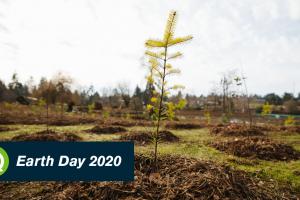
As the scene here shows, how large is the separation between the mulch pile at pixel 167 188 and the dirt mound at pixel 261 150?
2692 millimetres

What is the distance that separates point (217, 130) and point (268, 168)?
6.82 meters

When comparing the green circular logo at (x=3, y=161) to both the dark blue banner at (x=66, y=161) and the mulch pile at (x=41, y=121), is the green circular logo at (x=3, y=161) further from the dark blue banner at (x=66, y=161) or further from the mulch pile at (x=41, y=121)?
the mulch pile at (x=41, y=121)

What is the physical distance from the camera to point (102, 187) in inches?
132

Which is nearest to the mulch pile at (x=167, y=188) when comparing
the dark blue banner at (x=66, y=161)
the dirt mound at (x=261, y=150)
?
the dark blue banner at (x=66, y=161)

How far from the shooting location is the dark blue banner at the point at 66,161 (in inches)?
150

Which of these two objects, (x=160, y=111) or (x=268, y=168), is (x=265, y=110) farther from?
(x=160, y=111)

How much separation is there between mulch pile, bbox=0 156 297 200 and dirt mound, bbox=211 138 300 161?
106 inches

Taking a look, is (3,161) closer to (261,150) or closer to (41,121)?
(261,150)

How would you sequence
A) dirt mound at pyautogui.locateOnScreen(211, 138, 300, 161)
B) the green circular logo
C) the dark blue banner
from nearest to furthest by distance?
the dark blue banner, the green circular logo, dirt mound at pyautogui.locateOnScreen(211, 138, 300, 161)

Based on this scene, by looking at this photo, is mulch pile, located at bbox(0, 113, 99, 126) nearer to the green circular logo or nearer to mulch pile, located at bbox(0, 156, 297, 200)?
the green circular logo

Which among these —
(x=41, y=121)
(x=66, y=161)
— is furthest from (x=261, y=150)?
(x=41, y=121)

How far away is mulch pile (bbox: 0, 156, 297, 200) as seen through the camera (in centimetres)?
316

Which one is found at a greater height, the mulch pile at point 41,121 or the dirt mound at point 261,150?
the mulch pile at point 41,121

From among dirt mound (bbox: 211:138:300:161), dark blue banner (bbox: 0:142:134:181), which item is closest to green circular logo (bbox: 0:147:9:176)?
dark blue banner (bbox: 0:142:134:181)
